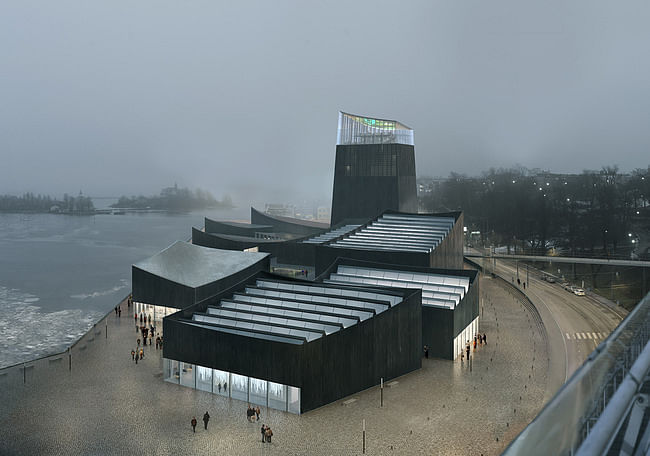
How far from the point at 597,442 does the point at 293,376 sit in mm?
19579

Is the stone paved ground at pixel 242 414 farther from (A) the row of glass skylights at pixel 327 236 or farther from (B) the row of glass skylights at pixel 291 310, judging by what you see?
(A) the row of glass skylights at pixel 327 236

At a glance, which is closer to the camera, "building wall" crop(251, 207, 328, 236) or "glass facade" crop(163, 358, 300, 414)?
"glass facade" crop(163, 358, 300, 414)

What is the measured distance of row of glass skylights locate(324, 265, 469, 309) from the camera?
30.8m

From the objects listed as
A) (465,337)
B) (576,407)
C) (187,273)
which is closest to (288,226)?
(187,273)

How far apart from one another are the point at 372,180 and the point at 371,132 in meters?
4.25

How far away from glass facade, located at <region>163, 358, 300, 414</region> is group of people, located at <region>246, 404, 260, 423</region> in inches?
50.8

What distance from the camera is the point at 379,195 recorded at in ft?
174

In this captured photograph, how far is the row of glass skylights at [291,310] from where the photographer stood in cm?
2516

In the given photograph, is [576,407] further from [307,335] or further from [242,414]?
[307,335]

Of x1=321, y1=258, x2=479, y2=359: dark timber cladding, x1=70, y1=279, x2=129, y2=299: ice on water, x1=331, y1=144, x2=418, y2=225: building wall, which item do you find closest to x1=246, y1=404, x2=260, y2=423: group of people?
x1=321, y1=258, x2=479, y2=359: dark timber cladding

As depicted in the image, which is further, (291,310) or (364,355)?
(291,310)

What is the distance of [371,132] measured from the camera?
2112 inches

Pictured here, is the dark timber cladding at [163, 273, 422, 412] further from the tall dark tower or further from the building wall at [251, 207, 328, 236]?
the building wall at [251, 207, 328, 236]

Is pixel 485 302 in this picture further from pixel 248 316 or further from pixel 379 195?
pixel 248 316
